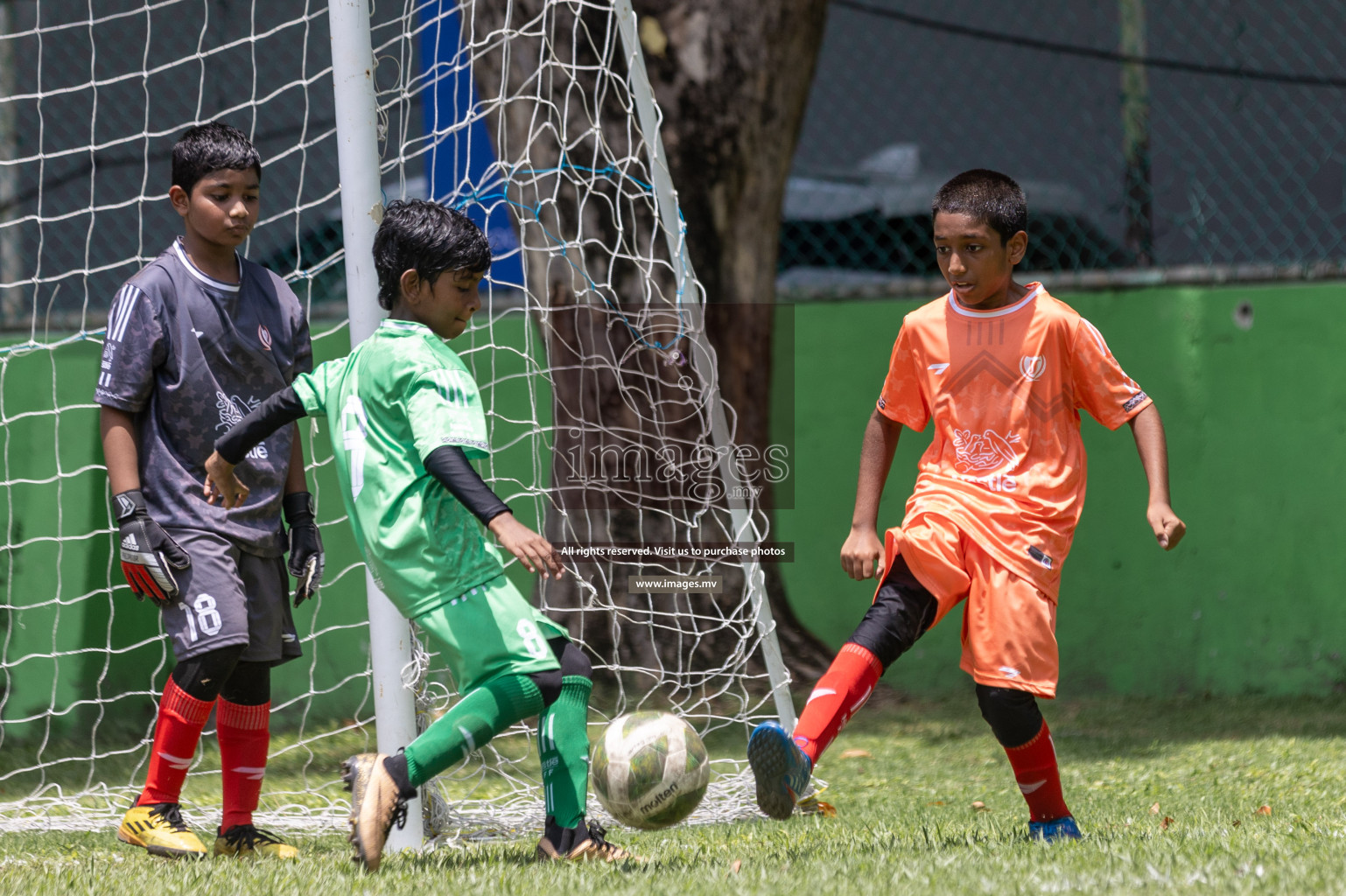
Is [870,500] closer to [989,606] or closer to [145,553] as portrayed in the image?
[989,606]

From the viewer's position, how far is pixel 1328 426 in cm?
565

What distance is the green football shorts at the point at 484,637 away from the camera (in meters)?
2.82

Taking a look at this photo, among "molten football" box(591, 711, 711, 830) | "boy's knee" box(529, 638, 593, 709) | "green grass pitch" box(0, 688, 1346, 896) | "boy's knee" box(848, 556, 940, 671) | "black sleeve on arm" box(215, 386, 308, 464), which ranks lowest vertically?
"green grass pitch" box(0, 688, 1346, 896)

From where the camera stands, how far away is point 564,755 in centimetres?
289

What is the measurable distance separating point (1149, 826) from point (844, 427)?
2.81 m

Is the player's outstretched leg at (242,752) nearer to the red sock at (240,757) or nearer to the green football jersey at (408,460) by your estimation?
the red sock at (240,757)

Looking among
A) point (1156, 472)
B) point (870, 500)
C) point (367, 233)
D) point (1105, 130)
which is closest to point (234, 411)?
point (367, 233)

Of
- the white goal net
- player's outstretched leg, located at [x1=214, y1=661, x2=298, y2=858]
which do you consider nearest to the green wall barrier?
the white goal net

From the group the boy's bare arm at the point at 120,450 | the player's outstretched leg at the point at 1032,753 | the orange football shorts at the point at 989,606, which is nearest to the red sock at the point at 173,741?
the boy's bare arm at the point at 120,450

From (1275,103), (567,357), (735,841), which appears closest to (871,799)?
(735,841)

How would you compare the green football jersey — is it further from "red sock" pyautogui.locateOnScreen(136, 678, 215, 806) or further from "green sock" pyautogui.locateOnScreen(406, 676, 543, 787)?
"red sock" pyautogui.locateOnScreen(136, 678, 215, 806)

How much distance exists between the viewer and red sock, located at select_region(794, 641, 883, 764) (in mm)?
2908

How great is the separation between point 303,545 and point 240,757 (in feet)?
1.86

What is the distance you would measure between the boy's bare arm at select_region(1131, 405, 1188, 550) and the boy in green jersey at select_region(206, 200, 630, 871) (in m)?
1.29
